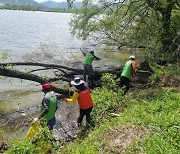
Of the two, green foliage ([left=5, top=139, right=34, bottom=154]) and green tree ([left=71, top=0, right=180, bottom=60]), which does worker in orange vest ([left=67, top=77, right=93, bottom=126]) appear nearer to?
green foliage ([left=5, top=139, right=34, bottom=154])

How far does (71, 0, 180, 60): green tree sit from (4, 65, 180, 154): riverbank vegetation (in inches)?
246

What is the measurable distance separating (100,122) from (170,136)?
3.07m

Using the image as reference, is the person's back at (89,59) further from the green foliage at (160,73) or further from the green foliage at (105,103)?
the green foliage at (105,103)

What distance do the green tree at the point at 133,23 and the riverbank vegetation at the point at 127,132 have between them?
625 centimetres

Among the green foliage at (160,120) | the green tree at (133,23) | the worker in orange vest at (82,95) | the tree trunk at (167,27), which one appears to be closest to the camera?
the green foliage at (160,120)

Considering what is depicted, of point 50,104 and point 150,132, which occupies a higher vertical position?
point 150,132

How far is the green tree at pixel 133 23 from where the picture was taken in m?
17.4

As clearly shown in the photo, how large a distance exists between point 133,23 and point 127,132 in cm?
1729

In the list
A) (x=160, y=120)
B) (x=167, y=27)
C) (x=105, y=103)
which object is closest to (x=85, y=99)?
(x=105, y=103)

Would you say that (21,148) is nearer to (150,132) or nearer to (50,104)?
(50,104)

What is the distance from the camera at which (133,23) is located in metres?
22.8

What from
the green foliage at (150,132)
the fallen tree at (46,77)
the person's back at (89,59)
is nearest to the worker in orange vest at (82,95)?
the green foliage at (150,132)

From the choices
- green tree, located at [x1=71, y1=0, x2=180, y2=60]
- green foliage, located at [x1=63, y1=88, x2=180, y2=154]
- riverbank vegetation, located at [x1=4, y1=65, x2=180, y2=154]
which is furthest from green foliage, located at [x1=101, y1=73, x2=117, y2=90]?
green tree, located at [x1=71, y1=0, x2=180, y2=60]

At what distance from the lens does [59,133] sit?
9.12 meters
